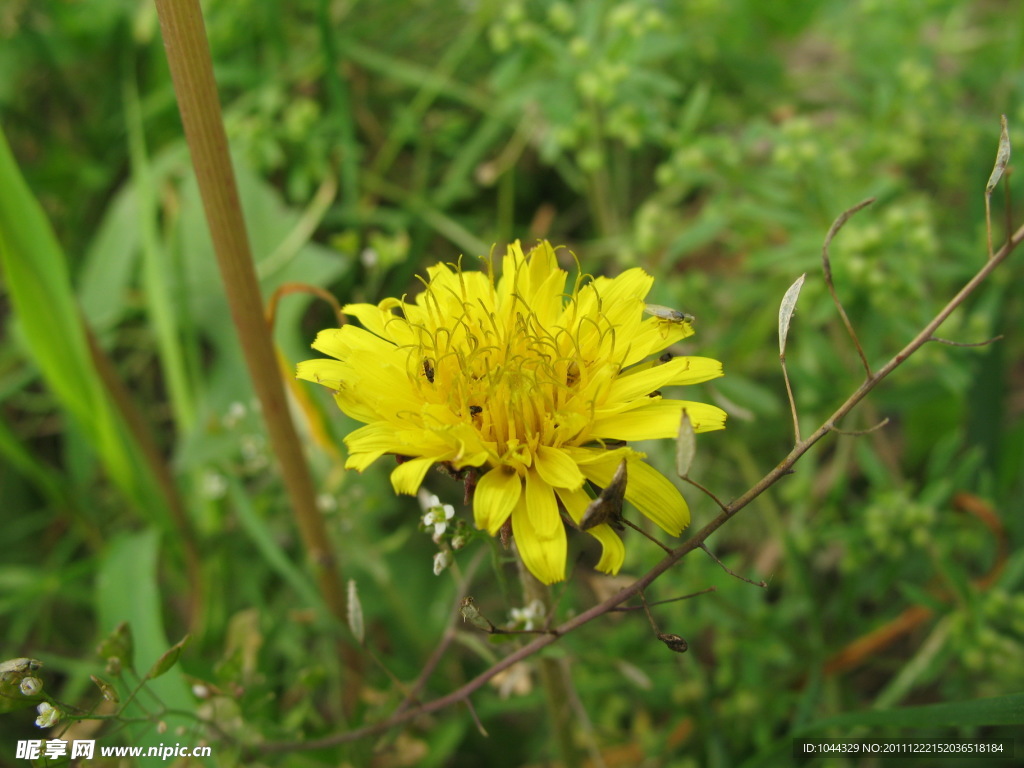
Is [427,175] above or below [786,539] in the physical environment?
above

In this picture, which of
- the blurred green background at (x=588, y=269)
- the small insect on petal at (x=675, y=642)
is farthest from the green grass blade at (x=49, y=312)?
the small insect on petal at (x=675, y=642)

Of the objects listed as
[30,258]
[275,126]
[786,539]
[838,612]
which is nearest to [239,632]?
[30,258]

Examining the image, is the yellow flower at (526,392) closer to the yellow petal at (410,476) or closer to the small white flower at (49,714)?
the yellow petal at (410,476)

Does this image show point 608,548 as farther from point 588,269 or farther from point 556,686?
point 588,269

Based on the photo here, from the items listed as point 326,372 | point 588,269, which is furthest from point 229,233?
point 588,269

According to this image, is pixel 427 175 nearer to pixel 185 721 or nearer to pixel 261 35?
pixel 261 35

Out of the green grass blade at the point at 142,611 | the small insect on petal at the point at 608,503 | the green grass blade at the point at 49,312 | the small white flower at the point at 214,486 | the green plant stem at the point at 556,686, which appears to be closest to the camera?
the small insect on petal at the point at 608,503
